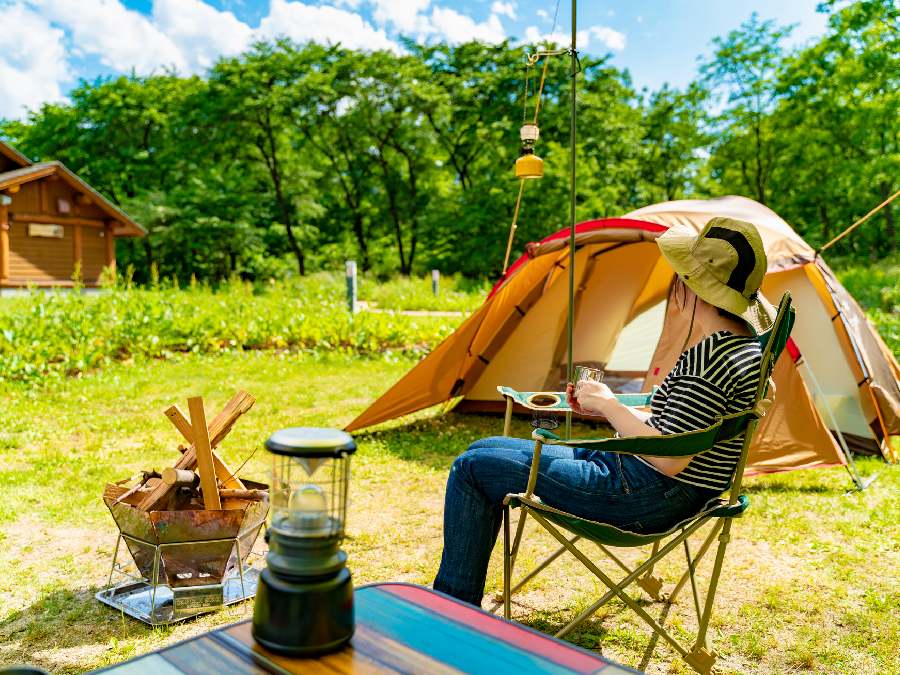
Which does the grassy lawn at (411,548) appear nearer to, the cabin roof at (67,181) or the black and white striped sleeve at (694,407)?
the black and white striped sleeve at (694,407)

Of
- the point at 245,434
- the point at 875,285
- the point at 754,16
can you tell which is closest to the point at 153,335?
the point at 245,434

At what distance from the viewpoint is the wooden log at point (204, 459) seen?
8.26ft

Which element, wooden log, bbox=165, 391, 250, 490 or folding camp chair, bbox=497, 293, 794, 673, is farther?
wooden log, bbox=165, 391, 250, 490

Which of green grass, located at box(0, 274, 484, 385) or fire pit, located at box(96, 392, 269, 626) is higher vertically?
green grass, located at box(0, 274, 484, 385)

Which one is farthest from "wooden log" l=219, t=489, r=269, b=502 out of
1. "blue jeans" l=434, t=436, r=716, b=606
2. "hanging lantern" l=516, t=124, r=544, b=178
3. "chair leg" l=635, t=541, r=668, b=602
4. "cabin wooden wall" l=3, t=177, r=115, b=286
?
"cabin wooden wall" l=3, t=177, r=115, b=286

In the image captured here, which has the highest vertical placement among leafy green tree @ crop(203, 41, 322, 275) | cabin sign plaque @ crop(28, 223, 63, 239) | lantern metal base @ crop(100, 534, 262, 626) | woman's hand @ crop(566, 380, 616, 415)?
leafy green tree @ crop(203, 41, 322, 275)

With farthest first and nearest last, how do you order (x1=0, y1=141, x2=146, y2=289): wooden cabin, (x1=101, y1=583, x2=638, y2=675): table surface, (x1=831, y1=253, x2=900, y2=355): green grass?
(x1=0, y1=141, x2=146, y2=289): wooden cabin → (x1=831, y1=253, x2=900, y2=355): green grass → (x1=101, y1=583, x2=638, y2=675): table surface

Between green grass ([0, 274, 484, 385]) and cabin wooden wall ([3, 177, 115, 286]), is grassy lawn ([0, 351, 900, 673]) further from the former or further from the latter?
cabin wooden wall ([3, 177, 115, 286])

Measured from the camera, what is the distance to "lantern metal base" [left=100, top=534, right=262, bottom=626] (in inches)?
98.7

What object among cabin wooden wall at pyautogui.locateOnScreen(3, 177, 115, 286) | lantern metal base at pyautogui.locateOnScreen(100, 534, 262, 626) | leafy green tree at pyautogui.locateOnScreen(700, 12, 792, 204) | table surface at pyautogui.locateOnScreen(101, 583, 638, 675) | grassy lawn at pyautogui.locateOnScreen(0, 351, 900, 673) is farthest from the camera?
leafy green tree at pyautogui.locateOnScreen(700, 12, 792, 204)

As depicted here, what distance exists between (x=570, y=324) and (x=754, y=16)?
789 inches

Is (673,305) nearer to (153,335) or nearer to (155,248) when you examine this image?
(153,335)

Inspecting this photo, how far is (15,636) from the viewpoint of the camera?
2.41 metres

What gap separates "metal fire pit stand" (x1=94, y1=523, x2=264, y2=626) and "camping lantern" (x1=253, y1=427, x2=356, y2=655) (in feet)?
4.23
